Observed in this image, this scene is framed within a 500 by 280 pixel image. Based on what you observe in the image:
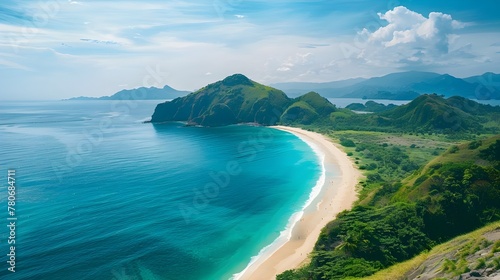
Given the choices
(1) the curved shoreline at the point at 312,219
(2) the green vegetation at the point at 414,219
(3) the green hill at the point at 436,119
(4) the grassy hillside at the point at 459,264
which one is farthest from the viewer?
(3) the green hill at the point at 436,119

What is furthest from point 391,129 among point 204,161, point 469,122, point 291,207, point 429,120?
point 291,207

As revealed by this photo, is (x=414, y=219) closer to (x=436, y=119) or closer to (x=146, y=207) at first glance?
(x=146, y=207)

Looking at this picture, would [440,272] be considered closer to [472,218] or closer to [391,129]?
[472,218]

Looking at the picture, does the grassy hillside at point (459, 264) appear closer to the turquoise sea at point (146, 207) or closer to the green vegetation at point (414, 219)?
the green vegetation at point (414, 219)

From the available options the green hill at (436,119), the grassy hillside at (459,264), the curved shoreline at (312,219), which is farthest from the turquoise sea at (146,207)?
the green hill at (436,119)

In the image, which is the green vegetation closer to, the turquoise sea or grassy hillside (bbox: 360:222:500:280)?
grassy hillside (bbox: 360:222:500:280)

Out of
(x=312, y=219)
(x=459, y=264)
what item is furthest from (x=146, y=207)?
(x=459, y=264)
